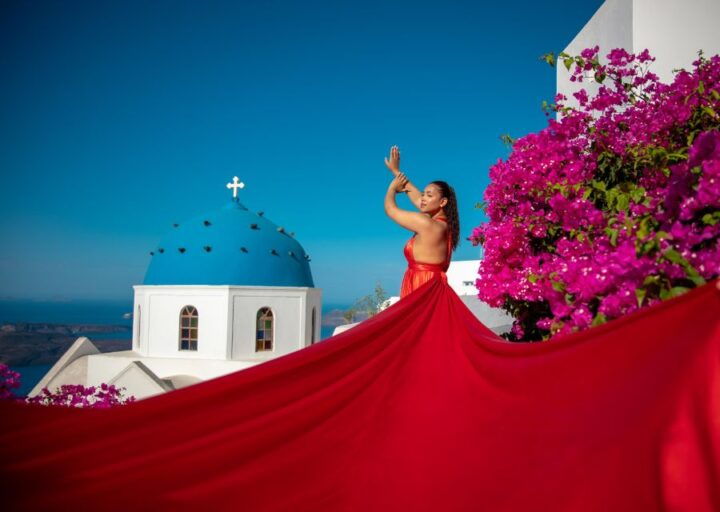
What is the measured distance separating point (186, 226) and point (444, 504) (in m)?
17.1

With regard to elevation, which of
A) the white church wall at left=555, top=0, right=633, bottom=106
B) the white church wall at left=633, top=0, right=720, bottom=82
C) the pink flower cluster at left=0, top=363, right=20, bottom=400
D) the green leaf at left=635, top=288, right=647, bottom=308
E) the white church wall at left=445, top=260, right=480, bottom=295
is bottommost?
the pink flower cluster at left=0, top=363, right=20, bottom=400

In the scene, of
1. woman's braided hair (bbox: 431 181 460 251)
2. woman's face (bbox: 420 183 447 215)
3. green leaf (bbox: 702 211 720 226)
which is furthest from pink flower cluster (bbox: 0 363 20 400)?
green leaf (bbox: 702 211 720 226)

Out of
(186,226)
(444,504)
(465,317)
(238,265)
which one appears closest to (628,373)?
(444,504)

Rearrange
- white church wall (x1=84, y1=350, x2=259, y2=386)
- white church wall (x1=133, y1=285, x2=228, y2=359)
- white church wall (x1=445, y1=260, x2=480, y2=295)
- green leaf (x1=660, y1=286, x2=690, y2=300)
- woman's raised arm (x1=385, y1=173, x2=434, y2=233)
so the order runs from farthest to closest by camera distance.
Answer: white church wall (x1=445, y1=260, x2=480, y2=295) → white church wall (x1=133, y1=285, x2=228, y2=359) → white church wall (x1=84, y1=350, x2=259, y2=386) → woman's raised arm (x1=385, y1=173, x2=434, y2=233) → green leaf (x1=660, y1=286, x2=690, y2=300)

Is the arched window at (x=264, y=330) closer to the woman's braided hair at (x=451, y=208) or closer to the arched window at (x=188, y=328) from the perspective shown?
the arched window at (x=188, y=328)

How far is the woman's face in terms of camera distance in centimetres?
451

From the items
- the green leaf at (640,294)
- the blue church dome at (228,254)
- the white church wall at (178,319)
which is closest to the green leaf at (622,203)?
the green leaf at (640,294)

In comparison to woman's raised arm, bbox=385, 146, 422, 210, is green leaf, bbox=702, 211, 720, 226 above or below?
below

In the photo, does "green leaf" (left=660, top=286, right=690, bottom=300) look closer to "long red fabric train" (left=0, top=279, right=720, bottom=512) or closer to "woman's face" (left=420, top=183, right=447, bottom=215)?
"long red fabric train" (left=0, top=279, right=720, bottom=512)

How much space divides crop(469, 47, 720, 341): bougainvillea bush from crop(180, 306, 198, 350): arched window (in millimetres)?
13228

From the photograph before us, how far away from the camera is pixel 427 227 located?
435 centimetres

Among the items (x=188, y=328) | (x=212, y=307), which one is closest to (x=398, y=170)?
(x=212, y=307)

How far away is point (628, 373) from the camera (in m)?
2.30

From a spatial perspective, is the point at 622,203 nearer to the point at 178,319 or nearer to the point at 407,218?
the point at 407,218
